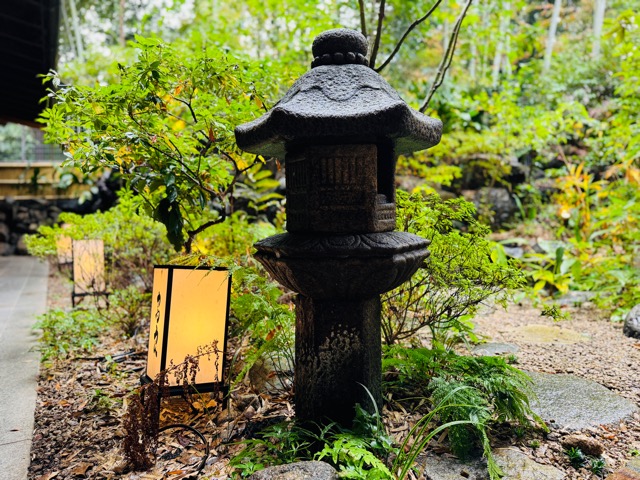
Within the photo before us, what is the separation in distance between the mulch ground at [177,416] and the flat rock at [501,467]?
8 centimetres

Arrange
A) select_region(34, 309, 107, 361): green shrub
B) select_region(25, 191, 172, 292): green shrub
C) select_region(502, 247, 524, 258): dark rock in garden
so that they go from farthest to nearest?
select_region(502, 247, 524, 258): dark rock in garden
select_region(25, 191, 172, 292): green shrub
select_region(34, 309, 107, 361): green shrub

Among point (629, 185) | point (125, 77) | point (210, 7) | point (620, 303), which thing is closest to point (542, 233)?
point (629, 185)

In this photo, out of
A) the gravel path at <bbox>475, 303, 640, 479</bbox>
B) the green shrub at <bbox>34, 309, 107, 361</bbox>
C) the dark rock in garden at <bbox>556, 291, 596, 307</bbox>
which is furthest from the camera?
the dark rock in garden at <bbox>556, 291, 596, 307</bbox>

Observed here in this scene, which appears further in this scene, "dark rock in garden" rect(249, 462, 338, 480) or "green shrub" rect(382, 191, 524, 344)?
"green shrub" rect(382, 191, 524, 344)

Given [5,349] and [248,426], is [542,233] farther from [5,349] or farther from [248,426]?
[5,349]

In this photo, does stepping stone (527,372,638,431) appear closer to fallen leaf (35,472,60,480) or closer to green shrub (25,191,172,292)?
fallen leaf (35,472,60,480)

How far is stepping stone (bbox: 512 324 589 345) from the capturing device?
13.0 feet

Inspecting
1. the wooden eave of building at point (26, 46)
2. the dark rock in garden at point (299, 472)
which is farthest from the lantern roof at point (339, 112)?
the wooden eave of building at point (26, 46)

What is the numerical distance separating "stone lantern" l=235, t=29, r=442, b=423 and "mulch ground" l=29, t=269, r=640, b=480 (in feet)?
1.38

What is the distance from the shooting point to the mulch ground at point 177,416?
2086mm

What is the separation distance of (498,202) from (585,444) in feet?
24.2

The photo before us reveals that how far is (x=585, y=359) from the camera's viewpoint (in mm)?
3416

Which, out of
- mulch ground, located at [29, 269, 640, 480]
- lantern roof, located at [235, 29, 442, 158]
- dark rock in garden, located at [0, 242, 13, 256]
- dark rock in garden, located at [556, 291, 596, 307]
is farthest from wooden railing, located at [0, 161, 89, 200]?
lantern roof, located at [235, 29, 442, 158]

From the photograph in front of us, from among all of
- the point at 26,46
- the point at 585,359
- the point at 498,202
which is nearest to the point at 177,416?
the point at 585,359
